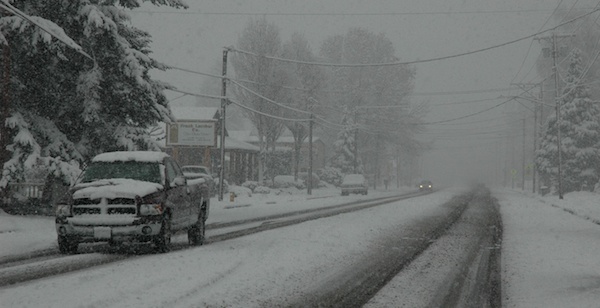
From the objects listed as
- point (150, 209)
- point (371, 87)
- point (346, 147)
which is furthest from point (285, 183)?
point (150, 209)

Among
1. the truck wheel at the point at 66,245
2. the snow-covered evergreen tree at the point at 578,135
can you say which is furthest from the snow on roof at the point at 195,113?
the truck wheel at the point at 66,245

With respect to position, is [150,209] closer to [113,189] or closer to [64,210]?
[113,189]

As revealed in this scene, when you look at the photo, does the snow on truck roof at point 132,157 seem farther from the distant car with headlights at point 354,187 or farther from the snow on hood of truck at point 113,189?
the distant car with headlights at point 354,187

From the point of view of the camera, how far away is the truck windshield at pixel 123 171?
40.3 feet

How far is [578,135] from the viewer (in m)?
50.8

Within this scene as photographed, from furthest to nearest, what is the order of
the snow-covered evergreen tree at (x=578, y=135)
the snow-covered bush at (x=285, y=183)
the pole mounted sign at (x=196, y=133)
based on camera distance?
1. the snow-covered bush at (x=285, y=183)
2. the snow-covered evergreen tree at (x=578, y=135)
3. the pole mounted sign at (x=196, y=133)

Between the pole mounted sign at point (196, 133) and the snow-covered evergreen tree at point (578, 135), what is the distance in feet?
87.6

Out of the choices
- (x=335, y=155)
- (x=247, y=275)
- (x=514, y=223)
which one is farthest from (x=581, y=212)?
(x=335, y=155)

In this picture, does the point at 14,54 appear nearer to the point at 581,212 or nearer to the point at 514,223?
the point at 514,223

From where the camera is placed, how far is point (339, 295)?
8.09m

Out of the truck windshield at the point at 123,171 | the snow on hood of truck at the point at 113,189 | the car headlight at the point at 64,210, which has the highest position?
the truck windshield at the point at 123,171

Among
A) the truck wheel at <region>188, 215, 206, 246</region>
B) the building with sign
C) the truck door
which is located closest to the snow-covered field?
the truck wheel at <region>188, 215, 206, 246</region>

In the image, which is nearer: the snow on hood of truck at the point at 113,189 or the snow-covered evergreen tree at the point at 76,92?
the snow on hood of truck at the point at 113,189

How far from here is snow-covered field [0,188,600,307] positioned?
24.7 feet
